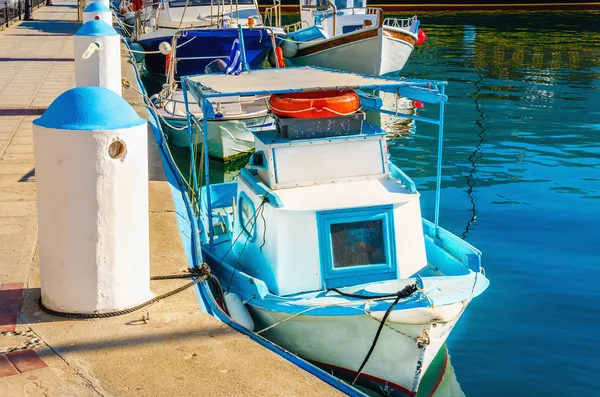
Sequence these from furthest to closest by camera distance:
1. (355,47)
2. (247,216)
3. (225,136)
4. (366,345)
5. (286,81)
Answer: (355,47) → (225,136) → (286,81) → (247,216) → (366,345)

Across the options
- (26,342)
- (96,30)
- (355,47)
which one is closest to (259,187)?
(26,342)

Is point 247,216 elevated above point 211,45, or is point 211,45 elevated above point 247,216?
point 211,45

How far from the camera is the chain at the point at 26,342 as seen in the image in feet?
16.1

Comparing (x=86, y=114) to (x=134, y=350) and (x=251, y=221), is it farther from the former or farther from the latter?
Answer: (x=251, y=221)

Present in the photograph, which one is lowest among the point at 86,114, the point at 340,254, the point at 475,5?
the point at 340,254

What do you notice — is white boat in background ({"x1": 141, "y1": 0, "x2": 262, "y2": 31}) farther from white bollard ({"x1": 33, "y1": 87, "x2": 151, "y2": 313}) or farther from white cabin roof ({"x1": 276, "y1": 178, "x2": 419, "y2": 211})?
white bollard ({"x1": 33, "y1": 87, "x2": 151, "y2": 313})

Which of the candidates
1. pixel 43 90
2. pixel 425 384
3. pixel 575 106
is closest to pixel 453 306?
pixel 425 384

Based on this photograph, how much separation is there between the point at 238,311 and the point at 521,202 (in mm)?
7035

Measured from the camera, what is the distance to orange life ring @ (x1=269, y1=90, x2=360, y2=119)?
7.88 meters

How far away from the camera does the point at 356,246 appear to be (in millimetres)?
7344

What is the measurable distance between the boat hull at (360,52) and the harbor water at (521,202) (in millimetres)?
1999

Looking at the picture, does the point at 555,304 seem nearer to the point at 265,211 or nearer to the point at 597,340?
the point at 597,340

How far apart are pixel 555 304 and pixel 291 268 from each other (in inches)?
135

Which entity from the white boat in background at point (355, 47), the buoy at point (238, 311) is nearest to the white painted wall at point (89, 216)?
the buoy at point (238, 311)
